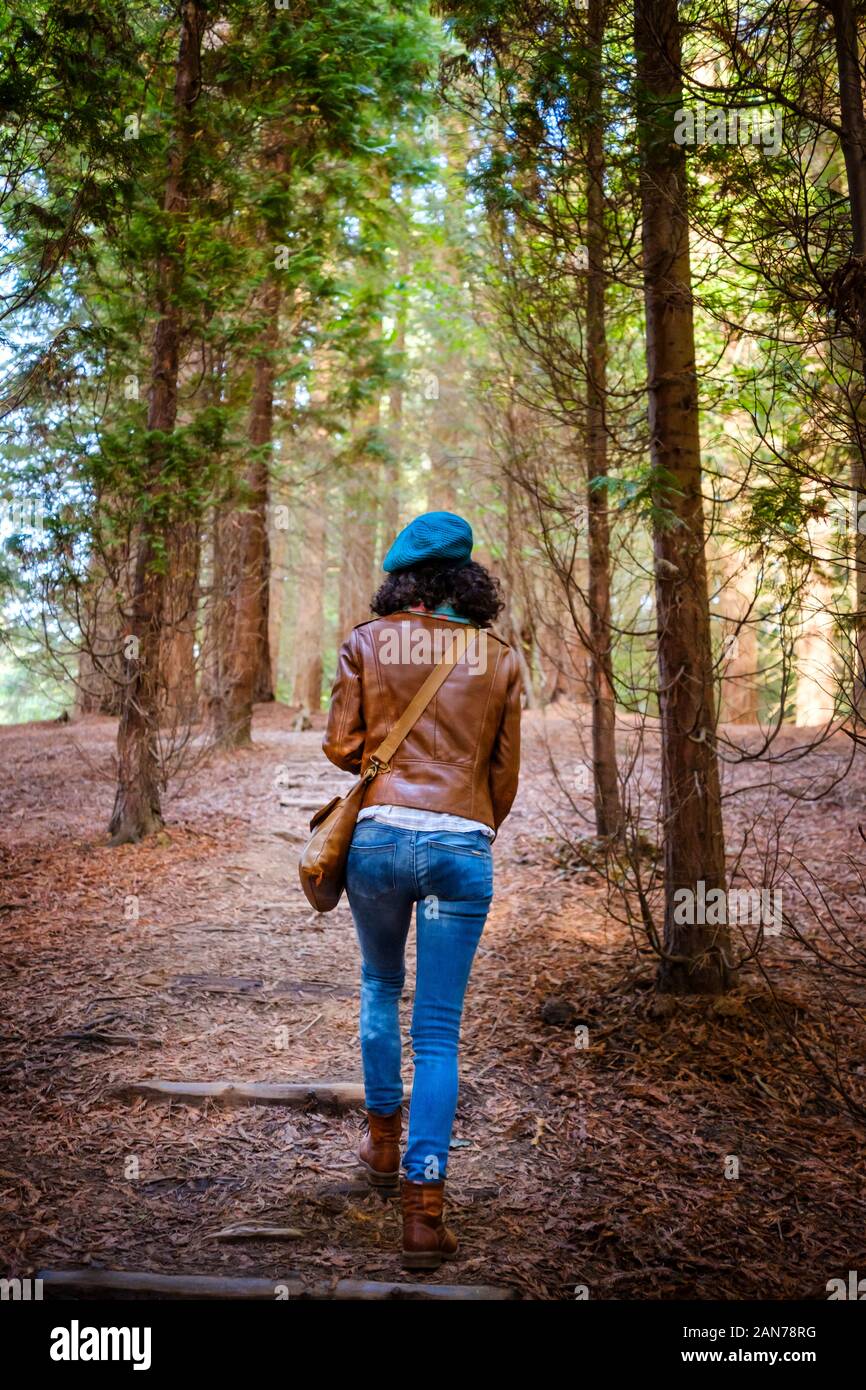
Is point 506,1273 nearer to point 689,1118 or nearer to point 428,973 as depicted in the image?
point 428,973

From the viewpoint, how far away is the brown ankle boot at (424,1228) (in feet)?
9.27

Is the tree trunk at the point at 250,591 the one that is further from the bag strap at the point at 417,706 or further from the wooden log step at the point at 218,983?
the bag strap at the point at 417,706

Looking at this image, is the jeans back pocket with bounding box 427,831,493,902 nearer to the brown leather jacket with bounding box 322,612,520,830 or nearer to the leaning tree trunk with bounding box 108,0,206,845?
the brown leather jacket with bounding box 322,612,520,830

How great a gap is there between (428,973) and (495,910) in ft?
12.9

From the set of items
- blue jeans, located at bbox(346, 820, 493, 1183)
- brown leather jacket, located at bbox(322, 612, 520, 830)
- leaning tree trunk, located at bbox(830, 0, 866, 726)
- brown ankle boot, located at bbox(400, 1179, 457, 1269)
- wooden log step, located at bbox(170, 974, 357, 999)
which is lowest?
brown ankle boot, located at bbox(400, 1179, 457, 1269)

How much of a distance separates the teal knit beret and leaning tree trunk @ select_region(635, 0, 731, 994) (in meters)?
1.53

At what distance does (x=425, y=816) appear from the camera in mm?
2939

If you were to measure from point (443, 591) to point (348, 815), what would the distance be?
0.83 metres

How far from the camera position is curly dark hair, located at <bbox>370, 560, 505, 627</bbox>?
10.4ft

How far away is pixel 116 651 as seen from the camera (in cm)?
796

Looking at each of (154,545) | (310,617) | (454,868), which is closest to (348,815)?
(454,868)

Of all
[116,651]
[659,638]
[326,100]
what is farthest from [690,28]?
[116,651]

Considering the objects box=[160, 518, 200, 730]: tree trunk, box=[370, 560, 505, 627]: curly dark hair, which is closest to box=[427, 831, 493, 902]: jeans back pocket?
box=[370, 560, 505, 627]: curly dark hair

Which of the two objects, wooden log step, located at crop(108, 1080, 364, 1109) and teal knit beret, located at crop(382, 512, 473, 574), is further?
wooden log step, located at crop(108, 1080, 364, 1109)
